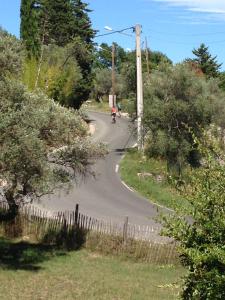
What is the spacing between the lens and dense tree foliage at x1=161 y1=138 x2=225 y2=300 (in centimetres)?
716

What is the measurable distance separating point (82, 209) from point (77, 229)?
4465 mm

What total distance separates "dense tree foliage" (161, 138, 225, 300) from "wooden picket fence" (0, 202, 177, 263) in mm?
12733

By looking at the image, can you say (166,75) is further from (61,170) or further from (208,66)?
(208,66)

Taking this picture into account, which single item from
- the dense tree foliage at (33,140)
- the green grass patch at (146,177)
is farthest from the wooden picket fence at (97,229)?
the green grass patch at (146,177)

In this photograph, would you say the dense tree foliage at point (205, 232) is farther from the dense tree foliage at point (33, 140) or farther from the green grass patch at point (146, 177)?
the green grass patch at point (146, 177)

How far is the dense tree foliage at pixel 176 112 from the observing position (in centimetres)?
3547

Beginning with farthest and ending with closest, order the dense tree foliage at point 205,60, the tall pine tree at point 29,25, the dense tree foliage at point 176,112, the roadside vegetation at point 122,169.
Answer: the dense tree foliage at point 205,60, the tall pine tree at point 29,25, the dense tree foliage at point 176,112, the roadside vegetation at point 122,169

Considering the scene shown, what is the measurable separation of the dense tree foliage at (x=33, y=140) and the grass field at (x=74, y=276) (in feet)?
6.48

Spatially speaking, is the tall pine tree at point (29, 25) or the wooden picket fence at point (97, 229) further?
the tall pine tree at point (29, 25)

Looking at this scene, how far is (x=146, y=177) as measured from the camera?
34.8m

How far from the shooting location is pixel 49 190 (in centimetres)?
1839

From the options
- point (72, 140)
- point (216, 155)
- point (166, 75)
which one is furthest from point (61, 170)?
point (166, 75)

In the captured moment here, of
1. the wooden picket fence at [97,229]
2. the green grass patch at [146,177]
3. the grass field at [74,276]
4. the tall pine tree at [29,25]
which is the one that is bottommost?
the grass field at [74,276]

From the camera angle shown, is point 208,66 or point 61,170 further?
point 208,66
